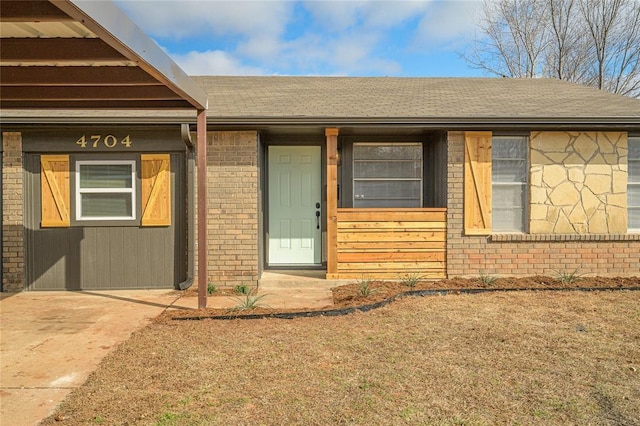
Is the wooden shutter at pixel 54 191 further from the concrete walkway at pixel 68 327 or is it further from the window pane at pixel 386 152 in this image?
the window pane at pixel 386 152

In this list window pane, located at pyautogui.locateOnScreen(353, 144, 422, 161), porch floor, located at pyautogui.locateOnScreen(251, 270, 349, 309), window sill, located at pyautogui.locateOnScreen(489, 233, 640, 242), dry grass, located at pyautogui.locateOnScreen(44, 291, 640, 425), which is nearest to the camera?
dry grass, located at pyautogui.locateOnScreen(44, 291, 640, 425)

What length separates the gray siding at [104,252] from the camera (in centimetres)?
704

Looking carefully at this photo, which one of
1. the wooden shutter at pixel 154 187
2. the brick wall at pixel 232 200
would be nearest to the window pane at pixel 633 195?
the brick wall at pixel 232 200

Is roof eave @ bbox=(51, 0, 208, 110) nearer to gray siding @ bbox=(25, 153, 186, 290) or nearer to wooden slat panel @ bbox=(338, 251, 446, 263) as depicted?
gray siding @ bbox=(25, 153, 186, 290)

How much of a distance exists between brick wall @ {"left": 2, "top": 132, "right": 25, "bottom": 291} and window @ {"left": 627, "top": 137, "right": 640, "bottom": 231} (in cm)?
1019

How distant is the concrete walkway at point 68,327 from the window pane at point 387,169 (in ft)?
7.07

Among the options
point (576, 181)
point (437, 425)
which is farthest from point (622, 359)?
point (576, 181)

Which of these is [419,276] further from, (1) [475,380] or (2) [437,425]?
(2) [437,425]

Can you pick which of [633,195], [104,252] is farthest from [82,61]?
[633,195]

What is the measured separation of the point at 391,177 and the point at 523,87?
12.7 feet

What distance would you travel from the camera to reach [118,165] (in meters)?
7.14

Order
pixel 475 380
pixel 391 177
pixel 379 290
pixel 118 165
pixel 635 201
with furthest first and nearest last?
pixel 391 177 → pixel 635 201 → pixel 118 165 → pixel 379 290 → pixel 475 380

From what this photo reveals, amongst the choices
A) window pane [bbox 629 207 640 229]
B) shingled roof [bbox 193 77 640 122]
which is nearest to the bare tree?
shingled roof [bbox 193 77 640 122]

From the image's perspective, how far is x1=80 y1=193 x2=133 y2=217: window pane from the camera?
7133mm
